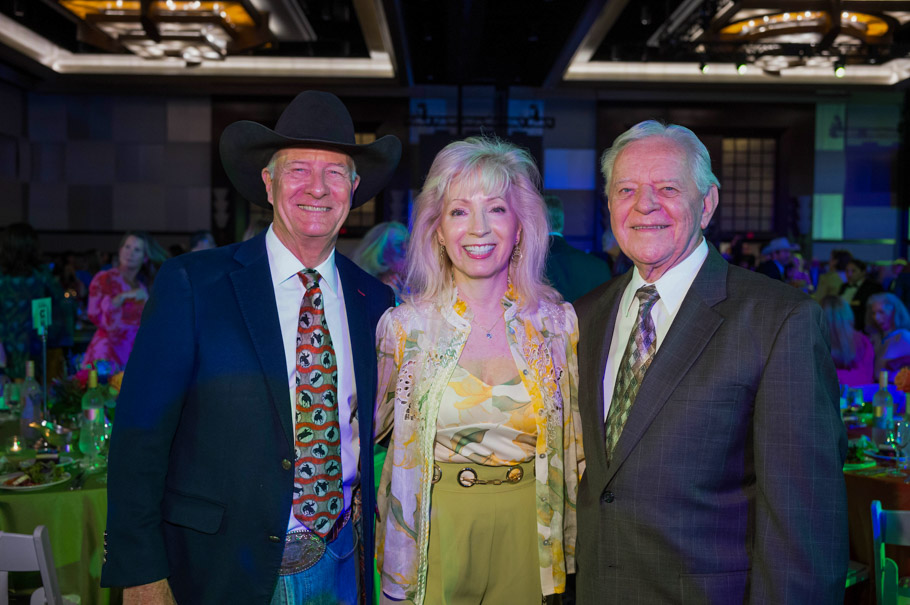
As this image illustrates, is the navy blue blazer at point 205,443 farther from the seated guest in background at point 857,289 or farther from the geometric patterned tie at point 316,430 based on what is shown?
the seated guest in background at point 857,289

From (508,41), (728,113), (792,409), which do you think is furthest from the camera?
(728,113)

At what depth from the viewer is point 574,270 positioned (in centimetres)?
423

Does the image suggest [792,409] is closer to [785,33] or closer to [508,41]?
[785,33]

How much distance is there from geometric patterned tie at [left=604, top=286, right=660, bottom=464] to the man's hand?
43.1 inches

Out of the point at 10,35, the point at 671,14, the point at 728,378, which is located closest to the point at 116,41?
the point at 10,35

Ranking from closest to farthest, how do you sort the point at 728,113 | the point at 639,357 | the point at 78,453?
the point at 639,357, the point at 78,453, the point at 728,113

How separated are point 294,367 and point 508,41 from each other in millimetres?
9002

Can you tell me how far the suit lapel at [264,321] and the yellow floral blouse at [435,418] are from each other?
41 centimetres

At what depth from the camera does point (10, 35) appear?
35.2ft

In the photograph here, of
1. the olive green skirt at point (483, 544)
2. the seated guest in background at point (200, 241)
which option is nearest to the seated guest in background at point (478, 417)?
the olive green skirt at point (483, 544)

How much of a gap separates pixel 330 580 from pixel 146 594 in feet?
1.40

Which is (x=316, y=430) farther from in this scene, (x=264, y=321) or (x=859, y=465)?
(x=859, y=465)

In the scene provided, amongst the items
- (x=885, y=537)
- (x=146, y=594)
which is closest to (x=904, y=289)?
(x=885, y=537)

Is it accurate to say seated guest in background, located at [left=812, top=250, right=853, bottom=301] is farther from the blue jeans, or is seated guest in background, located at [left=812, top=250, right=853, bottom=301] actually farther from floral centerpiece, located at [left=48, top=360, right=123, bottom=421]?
→ the blue jeans
